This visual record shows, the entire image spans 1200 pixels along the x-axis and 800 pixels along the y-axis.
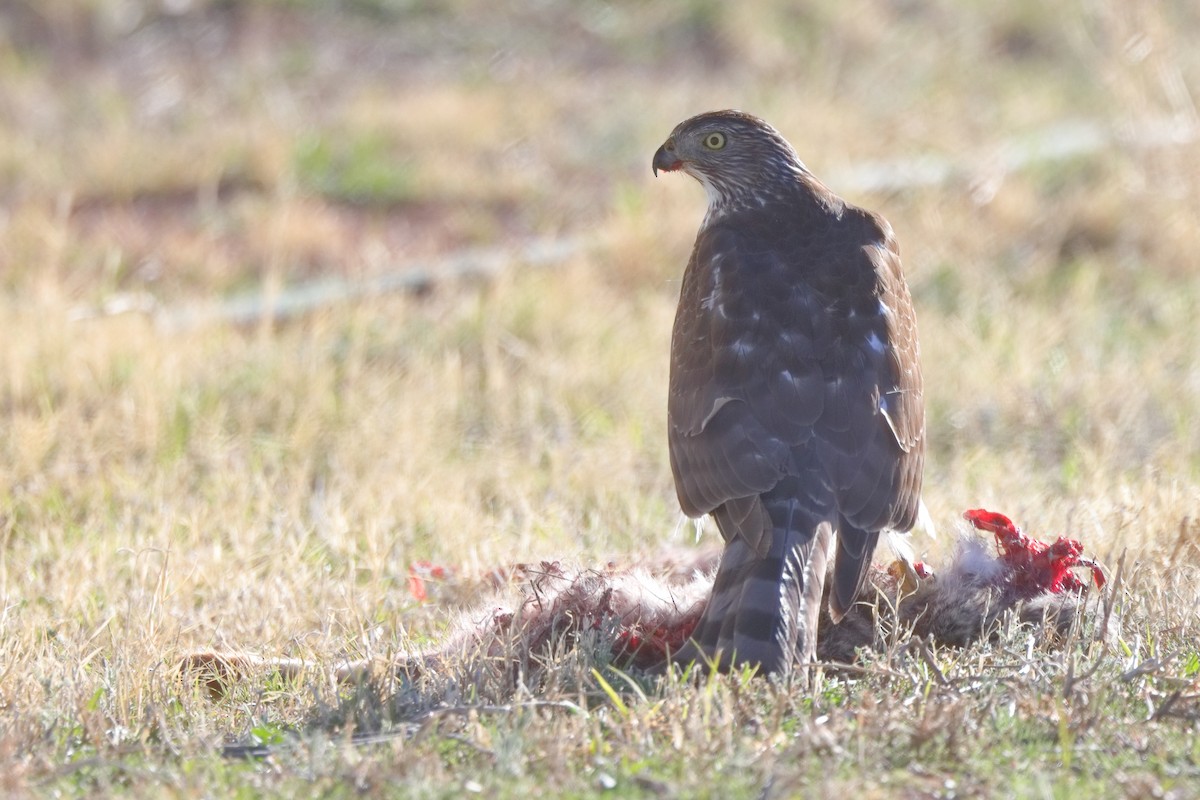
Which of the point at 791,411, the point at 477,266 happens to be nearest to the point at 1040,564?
the point at 791,411

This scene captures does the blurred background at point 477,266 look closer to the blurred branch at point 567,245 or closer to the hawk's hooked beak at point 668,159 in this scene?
the blurred branch at point 567,245

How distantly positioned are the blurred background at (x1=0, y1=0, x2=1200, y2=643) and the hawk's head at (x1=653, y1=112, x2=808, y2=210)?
1.16 meters

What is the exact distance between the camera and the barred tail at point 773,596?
11.8 ft

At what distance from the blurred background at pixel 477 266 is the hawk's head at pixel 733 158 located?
1.16m

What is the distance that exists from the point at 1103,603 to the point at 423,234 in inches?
268

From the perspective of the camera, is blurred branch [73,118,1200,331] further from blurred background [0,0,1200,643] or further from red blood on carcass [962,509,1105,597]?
red blood on carcass [962,509,1105,597]

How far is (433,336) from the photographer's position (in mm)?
7535

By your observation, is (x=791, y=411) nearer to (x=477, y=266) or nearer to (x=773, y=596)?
(x=773, y=596)

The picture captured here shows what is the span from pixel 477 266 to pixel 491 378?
7.03ft

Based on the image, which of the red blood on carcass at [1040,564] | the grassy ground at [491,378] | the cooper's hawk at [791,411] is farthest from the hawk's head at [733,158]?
the red blood on carcass at [1040,564]

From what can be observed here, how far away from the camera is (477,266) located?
8.96 meters

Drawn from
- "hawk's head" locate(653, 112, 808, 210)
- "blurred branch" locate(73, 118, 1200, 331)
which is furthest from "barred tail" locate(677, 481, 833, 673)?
"blurred branch" locate(73, 118, 1200, 331)

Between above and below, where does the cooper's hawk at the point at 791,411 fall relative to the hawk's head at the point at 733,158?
below

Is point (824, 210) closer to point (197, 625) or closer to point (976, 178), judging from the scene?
point (197, 625)
